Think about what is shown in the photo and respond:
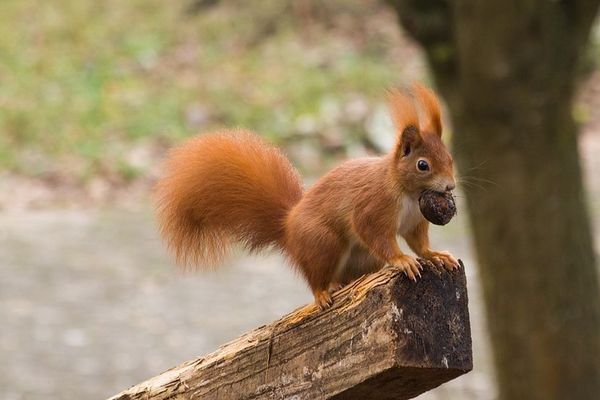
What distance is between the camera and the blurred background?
504 cm

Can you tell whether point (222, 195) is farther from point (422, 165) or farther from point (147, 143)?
point (147, 143)

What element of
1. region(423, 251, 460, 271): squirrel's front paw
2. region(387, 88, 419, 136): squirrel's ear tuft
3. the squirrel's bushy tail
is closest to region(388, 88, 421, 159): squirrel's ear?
region(387, 88, 419, 136): squirrel's ear tuft

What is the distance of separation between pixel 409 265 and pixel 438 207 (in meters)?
0.11

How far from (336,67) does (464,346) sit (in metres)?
7.84

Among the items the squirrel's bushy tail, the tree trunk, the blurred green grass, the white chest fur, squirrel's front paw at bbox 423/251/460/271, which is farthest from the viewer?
the blurred green grass

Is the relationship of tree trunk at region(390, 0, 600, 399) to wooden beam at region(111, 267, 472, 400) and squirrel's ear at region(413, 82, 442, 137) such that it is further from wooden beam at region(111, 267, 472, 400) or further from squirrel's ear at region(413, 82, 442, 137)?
wooden beam at region(111, 267, 472, 400)

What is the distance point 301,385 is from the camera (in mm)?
1358

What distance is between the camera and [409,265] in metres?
1.33

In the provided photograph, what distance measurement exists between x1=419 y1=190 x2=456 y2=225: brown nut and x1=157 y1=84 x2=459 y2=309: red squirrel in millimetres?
16

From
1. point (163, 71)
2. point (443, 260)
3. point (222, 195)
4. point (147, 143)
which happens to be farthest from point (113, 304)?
point (443, 260)

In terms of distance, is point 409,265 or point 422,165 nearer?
point 409,265

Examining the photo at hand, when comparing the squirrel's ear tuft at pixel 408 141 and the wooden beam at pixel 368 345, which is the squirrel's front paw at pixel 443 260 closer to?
the wooden beam at pixel 368 345

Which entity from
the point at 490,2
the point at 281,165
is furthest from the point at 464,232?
the point at 281,165

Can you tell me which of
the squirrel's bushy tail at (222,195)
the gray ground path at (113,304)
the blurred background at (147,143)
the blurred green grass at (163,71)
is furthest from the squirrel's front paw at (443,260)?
the blurred green grass at (163,71)
